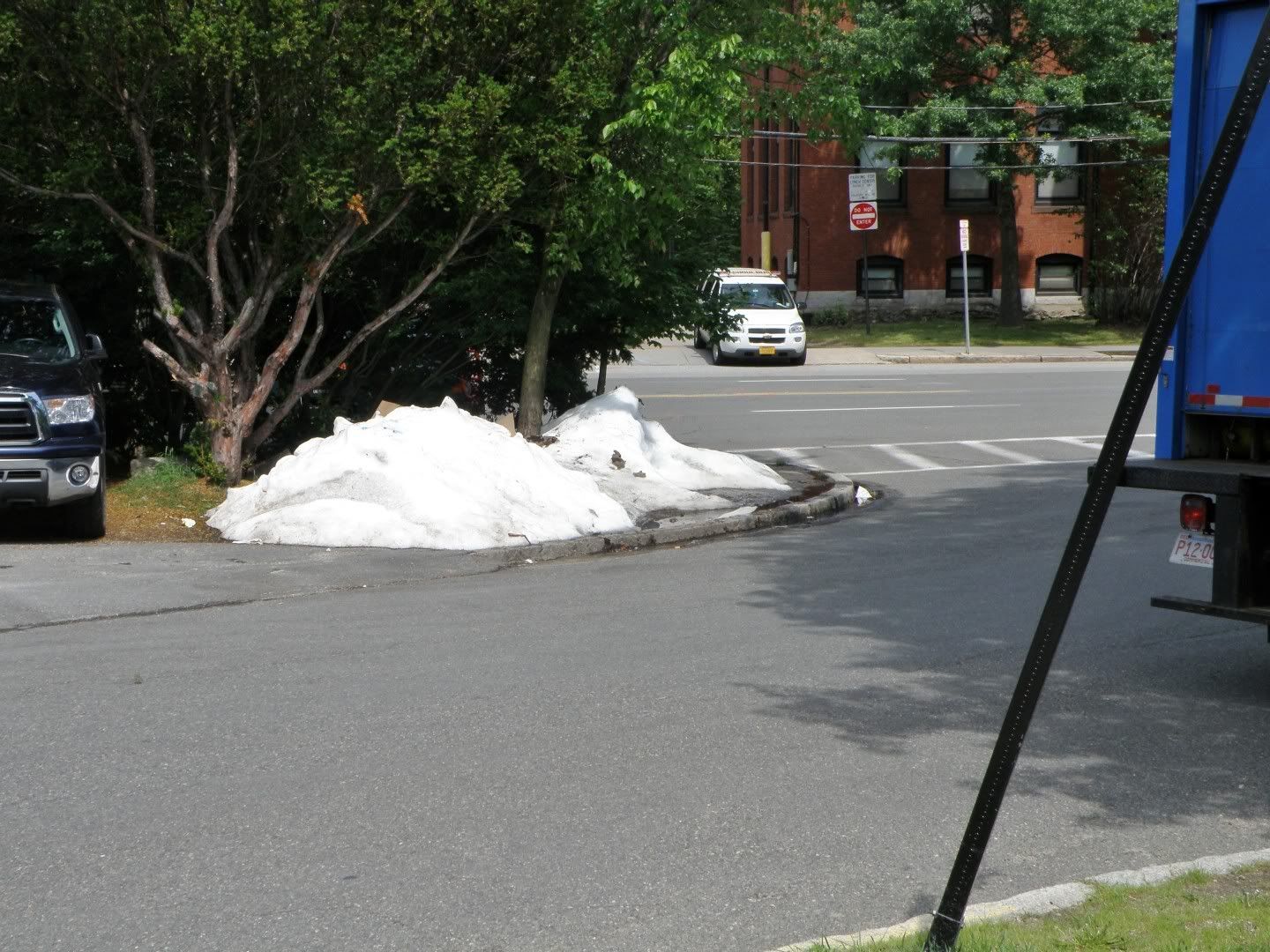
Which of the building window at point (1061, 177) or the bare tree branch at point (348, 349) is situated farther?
the building window at point (1061, 177)

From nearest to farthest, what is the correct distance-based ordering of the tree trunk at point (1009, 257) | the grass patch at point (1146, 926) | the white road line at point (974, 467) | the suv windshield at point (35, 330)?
the grass patch at point (1146, 926) → the suv windshield at point (35, 330) → the white road line at point (974, 467) → the tree trunk at point (1009, 257)

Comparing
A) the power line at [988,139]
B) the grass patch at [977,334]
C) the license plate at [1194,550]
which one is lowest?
the grass patch at [977,334]

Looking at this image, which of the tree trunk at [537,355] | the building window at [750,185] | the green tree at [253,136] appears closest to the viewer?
the green tree at [253,136]

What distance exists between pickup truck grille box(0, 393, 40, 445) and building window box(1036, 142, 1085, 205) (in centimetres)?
3314

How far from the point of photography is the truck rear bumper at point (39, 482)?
11.3 meters

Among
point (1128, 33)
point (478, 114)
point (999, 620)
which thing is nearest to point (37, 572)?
point (478, 114)

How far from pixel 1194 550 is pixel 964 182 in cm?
4024

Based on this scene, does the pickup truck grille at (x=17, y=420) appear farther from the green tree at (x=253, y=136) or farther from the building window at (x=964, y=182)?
the building window at (x=964, y=182)

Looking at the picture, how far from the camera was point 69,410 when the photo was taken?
38.4 feet

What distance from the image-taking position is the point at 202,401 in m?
14.0

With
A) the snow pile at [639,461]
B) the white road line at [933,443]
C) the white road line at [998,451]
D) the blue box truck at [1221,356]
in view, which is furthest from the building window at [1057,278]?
the blue box truck at [1221,356]

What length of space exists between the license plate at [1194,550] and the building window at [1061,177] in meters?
35.0

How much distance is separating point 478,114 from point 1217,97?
777 cm

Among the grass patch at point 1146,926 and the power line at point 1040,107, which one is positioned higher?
the power line at point 1040,107
